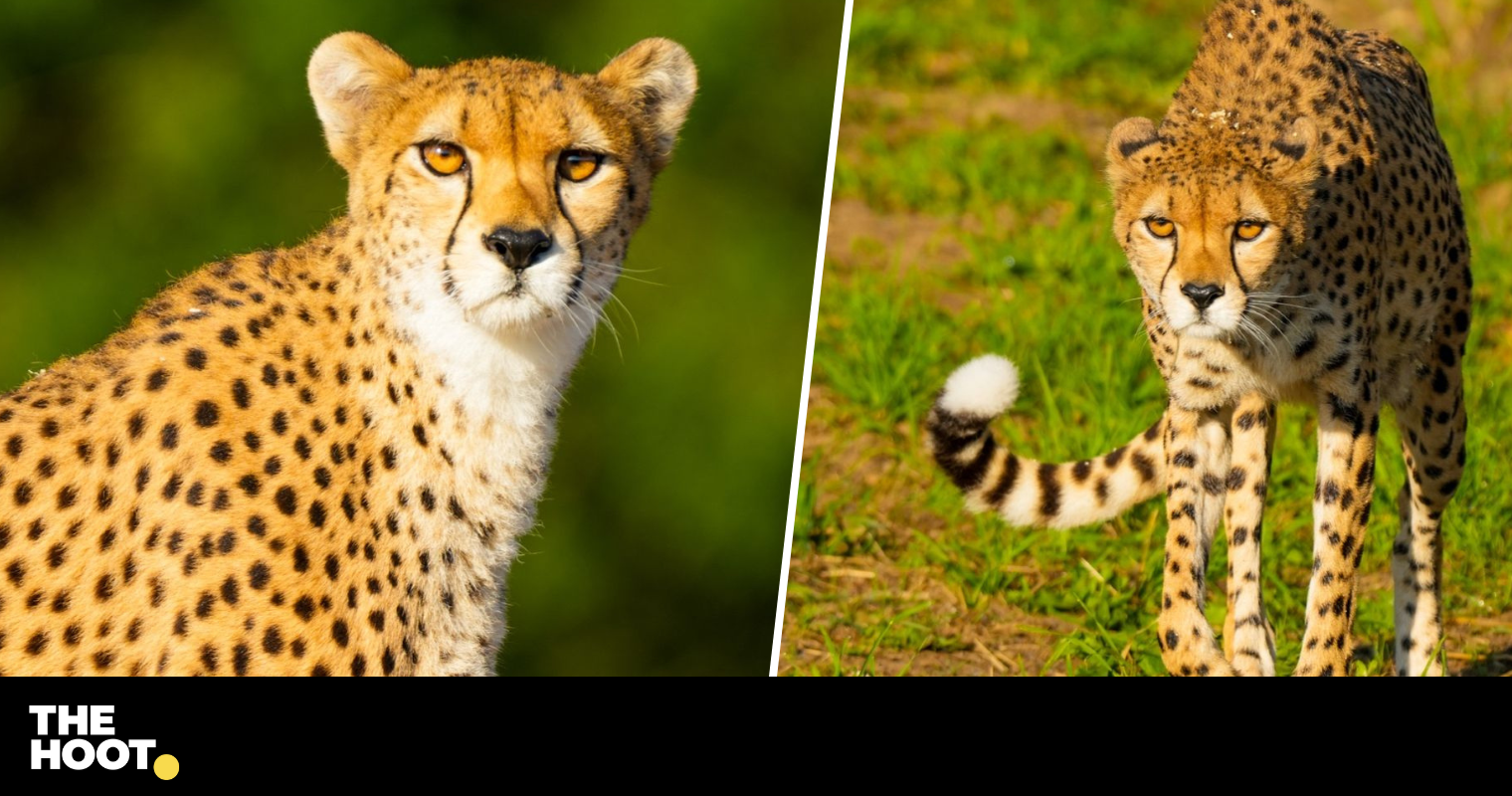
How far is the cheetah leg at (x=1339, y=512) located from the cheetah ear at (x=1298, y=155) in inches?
12.0

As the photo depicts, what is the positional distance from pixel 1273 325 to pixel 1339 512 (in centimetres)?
30

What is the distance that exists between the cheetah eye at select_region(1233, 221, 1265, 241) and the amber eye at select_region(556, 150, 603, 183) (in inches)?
40.5

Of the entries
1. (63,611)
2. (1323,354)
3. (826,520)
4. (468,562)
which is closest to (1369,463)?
(1323,354)

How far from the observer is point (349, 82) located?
67.0 inches

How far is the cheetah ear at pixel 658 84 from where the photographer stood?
1.77m

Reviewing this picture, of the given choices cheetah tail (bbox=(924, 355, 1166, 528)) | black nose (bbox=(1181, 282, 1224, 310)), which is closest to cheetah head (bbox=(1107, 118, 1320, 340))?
black nose (bbox=(1181, 282, 1224, 310))

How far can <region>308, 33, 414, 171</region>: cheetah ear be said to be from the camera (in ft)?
5.44

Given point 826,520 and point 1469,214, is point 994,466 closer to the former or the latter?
point 826,520

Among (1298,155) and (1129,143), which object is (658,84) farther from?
(1298,155)

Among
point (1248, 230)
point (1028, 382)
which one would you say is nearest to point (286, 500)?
point (1248, 230)

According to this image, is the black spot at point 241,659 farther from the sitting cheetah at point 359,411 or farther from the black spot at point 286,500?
the black spot at point 286,500

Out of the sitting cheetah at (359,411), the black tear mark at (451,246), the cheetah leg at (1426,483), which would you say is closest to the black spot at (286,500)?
the sitting cheetah at (359,411)

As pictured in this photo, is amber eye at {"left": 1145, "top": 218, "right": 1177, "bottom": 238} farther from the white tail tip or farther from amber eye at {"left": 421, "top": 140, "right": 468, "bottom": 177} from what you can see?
amber eye at {"left": 421, "top": 140, "right": 468, "bottom": 177}
